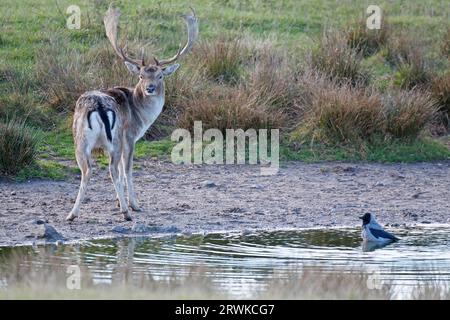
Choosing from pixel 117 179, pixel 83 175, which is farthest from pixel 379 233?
pixel 83 175

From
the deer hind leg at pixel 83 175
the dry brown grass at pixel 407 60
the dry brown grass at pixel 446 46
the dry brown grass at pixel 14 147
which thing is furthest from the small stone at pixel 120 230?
the dry brown grass at pixel 446 46

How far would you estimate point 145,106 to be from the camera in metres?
12.8

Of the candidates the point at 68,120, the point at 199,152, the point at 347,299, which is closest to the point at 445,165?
the point at 199,152

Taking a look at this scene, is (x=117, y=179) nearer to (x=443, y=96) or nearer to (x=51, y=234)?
(x=51, y=234)

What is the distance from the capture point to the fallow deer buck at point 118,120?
11.5 meters

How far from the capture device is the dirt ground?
38.4 ft

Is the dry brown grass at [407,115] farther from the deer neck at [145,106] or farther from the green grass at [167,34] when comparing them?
the deer neck at [145,106]

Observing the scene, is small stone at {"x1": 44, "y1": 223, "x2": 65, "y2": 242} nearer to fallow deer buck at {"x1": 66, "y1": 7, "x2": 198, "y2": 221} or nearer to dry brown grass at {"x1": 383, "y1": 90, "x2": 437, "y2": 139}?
fallow deer buck at {"x1": 66, "y1": 7, "x2": 198, "y2": 221}

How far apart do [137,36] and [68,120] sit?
9.53ft

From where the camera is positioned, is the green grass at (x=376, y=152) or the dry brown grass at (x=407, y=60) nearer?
the green grass at (x=376, y=152)

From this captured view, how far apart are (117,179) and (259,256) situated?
223cm

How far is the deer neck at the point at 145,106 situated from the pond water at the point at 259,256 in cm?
200

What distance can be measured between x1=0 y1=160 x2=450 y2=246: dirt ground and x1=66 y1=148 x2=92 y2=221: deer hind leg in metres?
0.10

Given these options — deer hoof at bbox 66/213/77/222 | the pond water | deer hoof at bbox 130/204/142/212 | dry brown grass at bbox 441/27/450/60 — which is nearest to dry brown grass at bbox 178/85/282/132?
deer hoof at bbox 130/204/142/212
